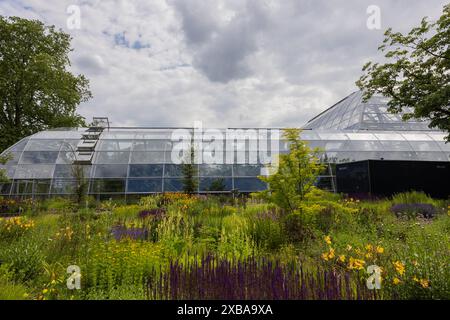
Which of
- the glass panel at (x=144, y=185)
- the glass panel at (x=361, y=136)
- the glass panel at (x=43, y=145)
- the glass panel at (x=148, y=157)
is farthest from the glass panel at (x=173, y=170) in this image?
the glass panel at (x=361, y=136)

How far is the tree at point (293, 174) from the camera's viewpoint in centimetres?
644

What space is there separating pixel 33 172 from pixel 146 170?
7.31 m

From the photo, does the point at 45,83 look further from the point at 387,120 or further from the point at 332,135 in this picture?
the point at 387,120

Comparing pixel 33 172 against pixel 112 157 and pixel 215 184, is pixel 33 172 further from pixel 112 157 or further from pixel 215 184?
pixel 215 184

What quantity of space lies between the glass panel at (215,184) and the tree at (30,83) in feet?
47.2

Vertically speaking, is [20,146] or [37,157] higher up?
[20,146]

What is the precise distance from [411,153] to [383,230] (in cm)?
1714

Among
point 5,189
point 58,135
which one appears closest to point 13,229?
point 5,189

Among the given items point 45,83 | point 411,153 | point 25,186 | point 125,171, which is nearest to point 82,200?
point 125,171

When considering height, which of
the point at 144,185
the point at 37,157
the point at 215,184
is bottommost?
the point at 144,185

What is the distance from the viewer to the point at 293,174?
649cm

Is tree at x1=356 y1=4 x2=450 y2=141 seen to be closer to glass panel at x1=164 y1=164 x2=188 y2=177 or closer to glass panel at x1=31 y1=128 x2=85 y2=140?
glass panel at x1=164 y1=164 x2=188 y2=177

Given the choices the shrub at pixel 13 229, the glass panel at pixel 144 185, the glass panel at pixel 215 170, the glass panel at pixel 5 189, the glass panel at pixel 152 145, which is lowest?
the shrub at pixel 13 229

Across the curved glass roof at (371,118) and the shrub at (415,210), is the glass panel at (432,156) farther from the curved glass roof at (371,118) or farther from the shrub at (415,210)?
the shrub at (415,210)
